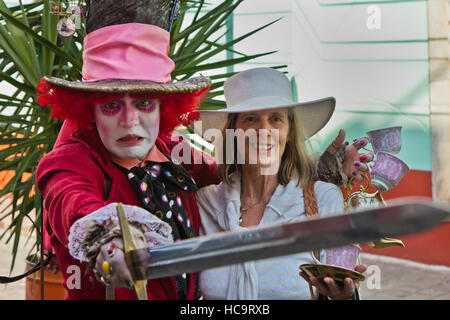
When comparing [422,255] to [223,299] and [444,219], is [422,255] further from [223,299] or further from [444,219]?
[444,219]

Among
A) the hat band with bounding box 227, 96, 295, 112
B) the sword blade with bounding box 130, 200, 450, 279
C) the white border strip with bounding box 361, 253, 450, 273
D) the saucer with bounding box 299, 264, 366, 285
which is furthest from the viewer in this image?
the white border strip with bounding box 361, 253, 450, 273

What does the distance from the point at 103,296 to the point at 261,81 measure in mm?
841

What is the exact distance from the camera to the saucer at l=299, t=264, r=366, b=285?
1.69m

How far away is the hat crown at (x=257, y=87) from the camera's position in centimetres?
204

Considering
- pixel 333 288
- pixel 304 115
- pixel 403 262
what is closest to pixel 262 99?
pixel 304 115

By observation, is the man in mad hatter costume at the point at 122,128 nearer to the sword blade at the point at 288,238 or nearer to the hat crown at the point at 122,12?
the hat crown at the point at 122,12

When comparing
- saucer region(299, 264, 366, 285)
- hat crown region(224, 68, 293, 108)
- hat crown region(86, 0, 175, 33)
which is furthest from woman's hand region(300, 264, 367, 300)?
hat crown region(86, 0, 175, 33)

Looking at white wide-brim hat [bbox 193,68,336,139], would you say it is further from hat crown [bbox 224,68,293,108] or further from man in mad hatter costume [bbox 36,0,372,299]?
man in mad hatter costume [bbox 36,0,372,299]

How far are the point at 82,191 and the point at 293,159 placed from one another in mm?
693

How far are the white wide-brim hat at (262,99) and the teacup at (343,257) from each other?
0.42m

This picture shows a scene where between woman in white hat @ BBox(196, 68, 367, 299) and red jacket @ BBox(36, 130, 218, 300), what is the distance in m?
0.11

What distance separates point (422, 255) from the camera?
5.01 metres

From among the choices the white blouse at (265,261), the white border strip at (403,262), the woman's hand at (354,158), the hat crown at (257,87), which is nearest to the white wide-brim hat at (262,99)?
the hat crown at (257,87)

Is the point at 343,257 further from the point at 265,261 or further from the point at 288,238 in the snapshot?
the point at 288,238
